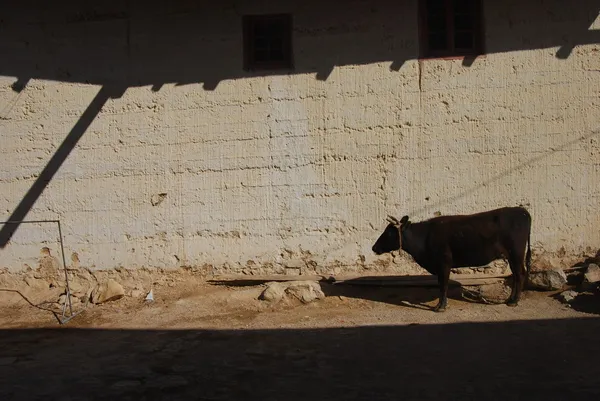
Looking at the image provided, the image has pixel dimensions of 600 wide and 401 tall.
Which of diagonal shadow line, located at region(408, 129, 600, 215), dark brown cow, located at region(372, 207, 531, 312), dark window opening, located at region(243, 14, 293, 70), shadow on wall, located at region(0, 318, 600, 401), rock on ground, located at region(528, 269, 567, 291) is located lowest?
shadow on wall, located at region(0, 318, 600, 401)

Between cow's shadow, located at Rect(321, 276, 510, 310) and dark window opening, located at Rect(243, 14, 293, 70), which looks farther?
dark window opening, located at Rect(243, 14, 293, 70)

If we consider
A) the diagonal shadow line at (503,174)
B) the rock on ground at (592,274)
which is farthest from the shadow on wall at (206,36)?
the rock on ground at (592,274)

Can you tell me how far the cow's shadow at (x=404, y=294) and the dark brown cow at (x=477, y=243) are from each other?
14.9 inches

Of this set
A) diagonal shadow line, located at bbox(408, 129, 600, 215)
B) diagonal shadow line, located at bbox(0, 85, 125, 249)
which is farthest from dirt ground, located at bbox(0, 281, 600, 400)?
diagonal shadow line, located at bbox(0, 85, 125, 249)

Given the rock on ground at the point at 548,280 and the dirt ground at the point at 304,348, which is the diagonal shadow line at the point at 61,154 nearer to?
the dirt ground at the point at 304,348

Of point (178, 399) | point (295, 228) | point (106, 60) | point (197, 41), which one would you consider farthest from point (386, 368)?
point (106, 60)

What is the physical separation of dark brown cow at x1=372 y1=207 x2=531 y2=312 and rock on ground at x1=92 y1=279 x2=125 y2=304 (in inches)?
171

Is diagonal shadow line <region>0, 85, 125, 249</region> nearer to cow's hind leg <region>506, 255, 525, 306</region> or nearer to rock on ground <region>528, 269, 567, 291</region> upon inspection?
cow's hind leg <region>506, 255, 525, 306</region>

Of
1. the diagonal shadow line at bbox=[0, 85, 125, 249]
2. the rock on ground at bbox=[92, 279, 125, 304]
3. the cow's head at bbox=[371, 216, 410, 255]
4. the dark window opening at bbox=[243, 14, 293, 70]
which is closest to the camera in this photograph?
Result: the cow's head at bbox=[371, 216, 410, 255]

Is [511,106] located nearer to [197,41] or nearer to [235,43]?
[235,43]

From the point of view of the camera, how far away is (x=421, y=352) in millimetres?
5879

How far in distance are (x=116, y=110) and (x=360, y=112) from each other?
12.1 feet

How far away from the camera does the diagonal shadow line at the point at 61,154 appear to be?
8969 millimetres

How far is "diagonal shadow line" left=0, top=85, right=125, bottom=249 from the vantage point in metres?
8.97
